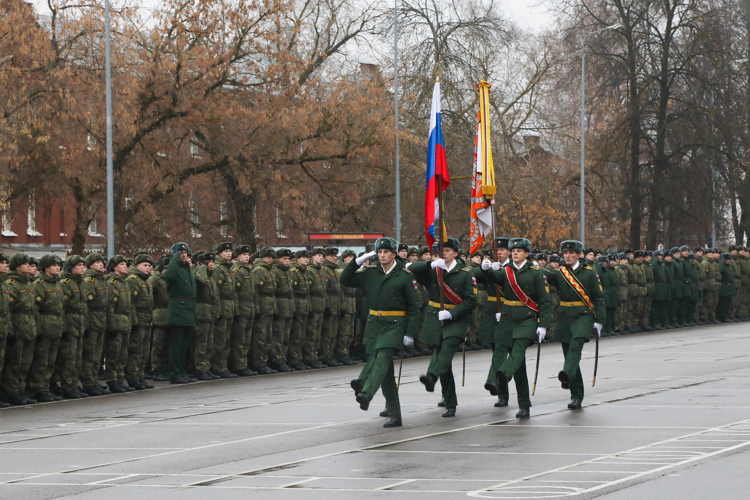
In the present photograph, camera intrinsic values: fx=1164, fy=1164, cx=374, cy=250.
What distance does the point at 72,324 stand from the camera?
51.6ft

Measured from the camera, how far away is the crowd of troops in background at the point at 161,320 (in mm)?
15250

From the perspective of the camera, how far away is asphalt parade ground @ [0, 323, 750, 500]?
336 inches

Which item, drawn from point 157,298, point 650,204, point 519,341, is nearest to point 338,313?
point 157,298

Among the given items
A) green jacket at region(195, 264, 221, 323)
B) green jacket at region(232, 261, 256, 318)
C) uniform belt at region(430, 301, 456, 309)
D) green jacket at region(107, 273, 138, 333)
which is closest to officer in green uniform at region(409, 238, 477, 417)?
uniform belt at region(430, 301, 456, 309)

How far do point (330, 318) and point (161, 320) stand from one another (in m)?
3.69

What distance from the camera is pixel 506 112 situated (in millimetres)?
51969

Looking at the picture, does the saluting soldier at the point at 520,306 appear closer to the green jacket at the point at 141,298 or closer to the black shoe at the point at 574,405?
the black shoe at the point at 574,405

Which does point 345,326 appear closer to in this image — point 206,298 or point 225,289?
point 225,289

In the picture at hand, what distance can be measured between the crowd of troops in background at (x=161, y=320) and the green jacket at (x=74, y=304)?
14 millimetres

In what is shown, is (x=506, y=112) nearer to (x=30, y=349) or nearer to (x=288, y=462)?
(x=30, y=349)

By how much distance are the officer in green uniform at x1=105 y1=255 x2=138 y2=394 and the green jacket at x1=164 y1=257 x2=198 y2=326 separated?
3.17 ft

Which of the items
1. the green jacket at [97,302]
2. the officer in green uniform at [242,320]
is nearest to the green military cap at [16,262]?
the green jacket at [97,302]

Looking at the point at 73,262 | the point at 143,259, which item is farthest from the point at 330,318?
the point at 73,262

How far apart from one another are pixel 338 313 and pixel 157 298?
12.6 ft
